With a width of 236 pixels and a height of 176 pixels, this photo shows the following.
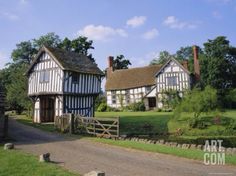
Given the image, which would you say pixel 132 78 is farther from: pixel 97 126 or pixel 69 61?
pixel 97 126

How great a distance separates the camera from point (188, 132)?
24.3 metres

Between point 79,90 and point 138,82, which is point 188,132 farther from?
→ point 138,82

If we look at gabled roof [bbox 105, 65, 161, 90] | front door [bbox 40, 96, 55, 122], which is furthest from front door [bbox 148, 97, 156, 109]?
front door [bbox 40, 96, 55, 122]

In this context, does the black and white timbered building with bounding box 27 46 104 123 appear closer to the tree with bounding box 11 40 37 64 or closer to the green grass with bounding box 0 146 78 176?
the green grass with bounding box 0 146 78 176

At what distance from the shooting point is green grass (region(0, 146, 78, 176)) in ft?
33.0

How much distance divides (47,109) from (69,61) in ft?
17.7

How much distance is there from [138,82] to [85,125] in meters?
27.8

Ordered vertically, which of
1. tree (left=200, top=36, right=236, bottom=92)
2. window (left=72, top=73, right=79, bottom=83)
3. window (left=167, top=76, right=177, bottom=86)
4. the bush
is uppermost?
tree (left=200, top=36, right=236, bottom=92)

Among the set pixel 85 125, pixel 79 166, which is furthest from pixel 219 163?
pixel 85 125

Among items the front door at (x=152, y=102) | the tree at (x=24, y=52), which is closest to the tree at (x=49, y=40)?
the tree at (x=24, y=52)

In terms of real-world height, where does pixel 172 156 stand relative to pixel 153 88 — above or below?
below

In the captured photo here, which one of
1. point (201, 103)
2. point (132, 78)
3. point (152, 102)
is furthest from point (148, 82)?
point (201, 103)

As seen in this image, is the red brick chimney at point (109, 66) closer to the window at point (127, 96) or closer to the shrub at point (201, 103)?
the window at point (127, 96)

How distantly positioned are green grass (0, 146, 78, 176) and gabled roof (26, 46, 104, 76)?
53.7ft
